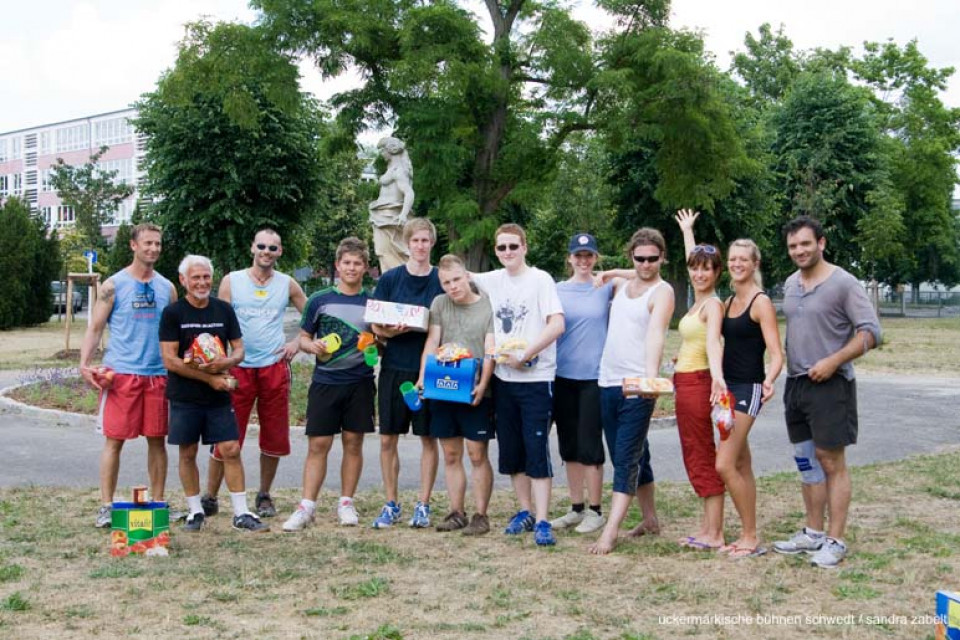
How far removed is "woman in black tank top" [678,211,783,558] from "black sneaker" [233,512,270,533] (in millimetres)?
2968

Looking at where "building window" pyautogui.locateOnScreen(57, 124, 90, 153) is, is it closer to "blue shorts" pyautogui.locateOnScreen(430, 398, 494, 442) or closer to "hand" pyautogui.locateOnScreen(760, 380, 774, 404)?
"blue shorts" pyautogui.locateOnScreen(430, 398, 494, 442)

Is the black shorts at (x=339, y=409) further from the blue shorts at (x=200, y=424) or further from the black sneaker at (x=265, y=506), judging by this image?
the black sneaker at (x=265, y=506)

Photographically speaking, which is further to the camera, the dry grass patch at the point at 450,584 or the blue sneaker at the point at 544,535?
the blue sneaker at the point at 544,535

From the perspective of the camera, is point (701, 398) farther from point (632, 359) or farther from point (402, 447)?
point (402, 447)

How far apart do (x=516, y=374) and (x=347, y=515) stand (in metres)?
1.56

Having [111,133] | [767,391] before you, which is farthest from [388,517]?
[111,133]

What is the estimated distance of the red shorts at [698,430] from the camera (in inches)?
230

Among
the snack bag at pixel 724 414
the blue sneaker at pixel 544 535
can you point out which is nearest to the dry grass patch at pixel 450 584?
the blue sneaker at pixel 544 535

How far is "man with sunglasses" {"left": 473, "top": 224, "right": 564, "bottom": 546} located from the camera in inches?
241

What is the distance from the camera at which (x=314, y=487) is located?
6.66 meters

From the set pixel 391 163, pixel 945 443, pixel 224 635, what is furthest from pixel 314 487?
pixel 391 163

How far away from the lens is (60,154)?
89.9 meters

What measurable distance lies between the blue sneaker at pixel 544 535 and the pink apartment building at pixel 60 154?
79542 mm

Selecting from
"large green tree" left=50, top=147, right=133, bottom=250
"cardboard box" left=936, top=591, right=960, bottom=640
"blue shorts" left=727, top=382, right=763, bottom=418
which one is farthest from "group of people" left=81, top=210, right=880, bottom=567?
"large green tree" left=50, top=147, right=133, bottom=250
